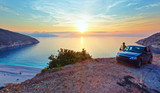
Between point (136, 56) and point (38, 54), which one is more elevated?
point (136, 56)

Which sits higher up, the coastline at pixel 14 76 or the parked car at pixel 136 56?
the parked car at pixel 136 56

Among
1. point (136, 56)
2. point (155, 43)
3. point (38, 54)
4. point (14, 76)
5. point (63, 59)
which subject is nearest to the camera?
point (136, 56)

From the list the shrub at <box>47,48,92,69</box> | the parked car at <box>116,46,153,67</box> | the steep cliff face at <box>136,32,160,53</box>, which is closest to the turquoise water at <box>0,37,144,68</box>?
the steep cliff face at <box>136,32,160,53</box>

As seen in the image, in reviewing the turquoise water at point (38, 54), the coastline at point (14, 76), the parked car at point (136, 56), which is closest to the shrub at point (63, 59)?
the parked car at point (136, 56)

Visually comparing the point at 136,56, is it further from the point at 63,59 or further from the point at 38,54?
the point at 38,54

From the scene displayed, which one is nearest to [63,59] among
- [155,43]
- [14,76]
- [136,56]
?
[136,56]

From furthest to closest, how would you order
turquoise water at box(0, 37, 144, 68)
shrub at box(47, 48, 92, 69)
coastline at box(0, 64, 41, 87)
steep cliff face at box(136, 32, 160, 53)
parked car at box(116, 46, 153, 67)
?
steep cliff face at box(136, 32, 160, 53), turquoise water at box(0, 37, 144, 68), coastline at box(0, 64, 41, 87), shrub at box(47, 48, 92, 69), parked car at box(116, 46, 153, 67)

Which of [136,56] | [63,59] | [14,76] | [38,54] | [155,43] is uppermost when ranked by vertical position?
[136,56]

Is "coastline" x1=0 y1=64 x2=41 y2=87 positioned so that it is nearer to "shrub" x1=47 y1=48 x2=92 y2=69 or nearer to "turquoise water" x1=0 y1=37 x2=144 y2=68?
"turquoise water" x1=0 y1=37 x2=144 y2=68

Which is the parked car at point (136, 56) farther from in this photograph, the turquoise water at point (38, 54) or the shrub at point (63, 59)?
the turquoise water at point (38, 54)

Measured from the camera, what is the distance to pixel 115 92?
374cm

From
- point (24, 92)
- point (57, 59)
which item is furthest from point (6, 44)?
point (24, 92)

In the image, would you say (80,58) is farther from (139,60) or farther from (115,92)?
(115,92)

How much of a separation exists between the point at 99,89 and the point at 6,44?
117 metres
